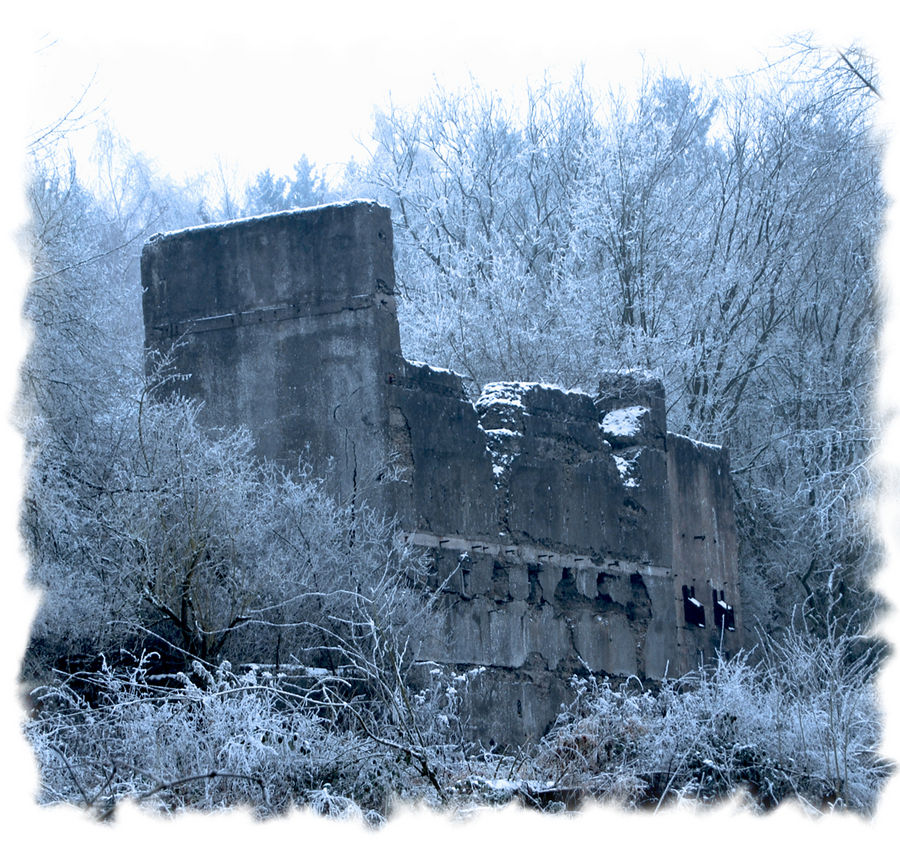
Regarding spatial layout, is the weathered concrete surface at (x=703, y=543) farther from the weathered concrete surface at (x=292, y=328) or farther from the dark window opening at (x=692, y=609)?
the weathered concrete surface at (x=292, y=328)

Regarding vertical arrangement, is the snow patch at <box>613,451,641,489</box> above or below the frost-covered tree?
below

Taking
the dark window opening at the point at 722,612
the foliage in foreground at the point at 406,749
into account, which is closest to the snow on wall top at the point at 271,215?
the foliage in foreground at the point at 406,749

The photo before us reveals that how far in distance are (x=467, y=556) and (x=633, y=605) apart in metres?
2.49

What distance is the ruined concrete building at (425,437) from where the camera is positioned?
35.4 feet

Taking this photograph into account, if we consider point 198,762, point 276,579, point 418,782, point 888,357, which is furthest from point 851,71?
point 198,762

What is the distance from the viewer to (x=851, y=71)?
11797mm

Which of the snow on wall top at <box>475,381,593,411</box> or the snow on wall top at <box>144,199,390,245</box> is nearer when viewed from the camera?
the snow on wall top at <box>144,199,390,245</box>

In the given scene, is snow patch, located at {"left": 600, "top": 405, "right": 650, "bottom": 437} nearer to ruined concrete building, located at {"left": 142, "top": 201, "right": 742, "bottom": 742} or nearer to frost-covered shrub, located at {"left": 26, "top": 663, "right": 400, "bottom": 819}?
ruined concrete building, located at {"left": 142, "top": 201, "right": 742, "bottom": 742}

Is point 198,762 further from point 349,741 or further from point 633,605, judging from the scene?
point 633,605

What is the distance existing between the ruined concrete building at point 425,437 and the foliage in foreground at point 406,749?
1323 mm

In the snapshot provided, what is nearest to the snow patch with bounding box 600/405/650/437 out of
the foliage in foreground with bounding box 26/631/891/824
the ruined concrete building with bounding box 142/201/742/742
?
the ruined concrete building with bounding box 142/201/742/742

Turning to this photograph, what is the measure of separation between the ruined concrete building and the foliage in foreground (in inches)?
52.1

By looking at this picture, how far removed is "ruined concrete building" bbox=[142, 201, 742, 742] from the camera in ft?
35.4

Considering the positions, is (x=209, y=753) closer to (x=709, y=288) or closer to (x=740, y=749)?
(x=740, y=749)
